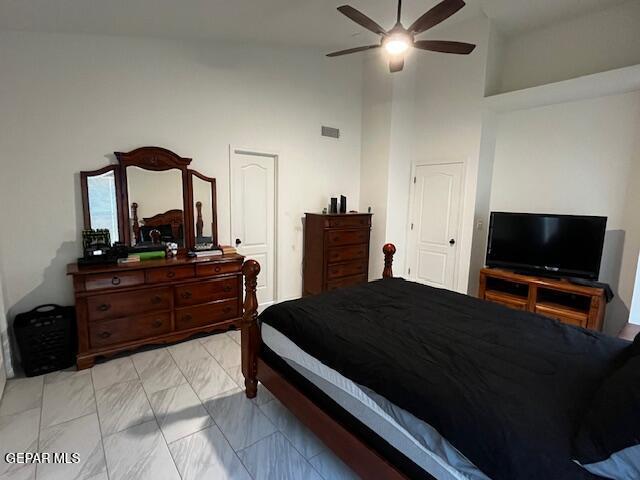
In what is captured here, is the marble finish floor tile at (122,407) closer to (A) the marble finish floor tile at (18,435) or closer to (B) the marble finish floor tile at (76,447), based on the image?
(B) the marble finish floor tile at (76,447)

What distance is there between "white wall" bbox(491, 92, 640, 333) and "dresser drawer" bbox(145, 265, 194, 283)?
12.8 ft

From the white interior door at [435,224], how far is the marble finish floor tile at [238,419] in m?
3.14

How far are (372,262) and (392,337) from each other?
316 centimetres

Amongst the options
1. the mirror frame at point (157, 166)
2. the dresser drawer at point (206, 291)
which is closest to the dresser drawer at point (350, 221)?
the dresser drawer at point (206, 291)

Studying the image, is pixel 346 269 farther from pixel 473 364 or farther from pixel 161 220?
pixel 473 364

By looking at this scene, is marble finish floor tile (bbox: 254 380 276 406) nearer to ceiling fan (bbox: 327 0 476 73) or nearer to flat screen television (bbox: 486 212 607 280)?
ceiling fan (bbox: 327 0 476 73)

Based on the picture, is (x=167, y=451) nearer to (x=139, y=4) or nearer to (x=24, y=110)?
(x=24, y=110)

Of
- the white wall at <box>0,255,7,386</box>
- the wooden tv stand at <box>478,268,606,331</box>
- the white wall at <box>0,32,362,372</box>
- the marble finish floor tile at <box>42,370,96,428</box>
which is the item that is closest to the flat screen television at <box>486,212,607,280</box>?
the wooden tv stand at <box>478,268,606,331</box>

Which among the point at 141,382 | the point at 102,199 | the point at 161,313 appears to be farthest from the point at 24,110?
the point at 141,382

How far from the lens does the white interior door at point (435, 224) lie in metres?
4.35

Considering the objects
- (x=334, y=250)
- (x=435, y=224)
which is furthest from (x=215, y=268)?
(x=435, y=224)

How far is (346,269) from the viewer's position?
14.9 feet

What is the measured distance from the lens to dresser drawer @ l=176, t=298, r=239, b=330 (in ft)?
10.6

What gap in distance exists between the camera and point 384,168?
15.2 ft
